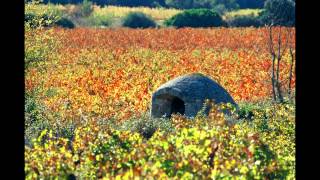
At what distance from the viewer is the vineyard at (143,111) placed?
555 centimetres

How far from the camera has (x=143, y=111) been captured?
15.8 meters

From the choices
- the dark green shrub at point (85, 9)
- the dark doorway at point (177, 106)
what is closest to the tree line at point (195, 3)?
the dark green shrub at point (85, 9)

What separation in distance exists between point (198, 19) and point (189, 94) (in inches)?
1512

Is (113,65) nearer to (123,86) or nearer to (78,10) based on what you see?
(123,86)

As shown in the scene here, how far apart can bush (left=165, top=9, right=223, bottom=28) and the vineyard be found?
7998mm

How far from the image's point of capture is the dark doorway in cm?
1454

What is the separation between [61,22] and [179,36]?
10.4 meters

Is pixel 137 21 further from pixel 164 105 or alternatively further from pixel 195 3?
pixel 164 105

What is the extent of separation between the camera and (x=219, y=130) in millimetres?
6328

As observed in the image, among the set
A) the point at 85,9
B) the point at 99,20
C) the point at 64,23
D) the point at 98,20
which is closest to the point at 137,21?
the point at 64,23

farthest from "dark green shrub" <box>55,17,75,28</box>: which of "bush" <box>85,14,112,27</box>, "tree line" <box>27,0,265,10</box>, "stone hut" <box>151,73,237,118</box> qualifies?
"stone hut" <box>151,73,237,118</box>

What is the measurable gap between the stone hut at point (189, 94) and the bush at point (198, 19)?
37.2m

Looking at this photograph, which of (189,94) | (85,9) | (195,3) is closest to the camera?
(189,94)
